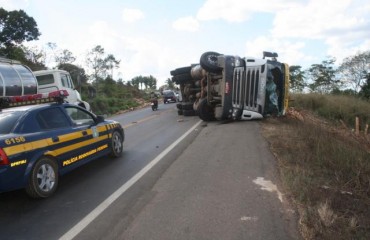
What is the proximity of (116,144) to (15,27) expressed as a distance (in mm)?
32542

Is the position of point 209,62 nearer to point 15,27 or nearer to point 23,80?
point 23,80

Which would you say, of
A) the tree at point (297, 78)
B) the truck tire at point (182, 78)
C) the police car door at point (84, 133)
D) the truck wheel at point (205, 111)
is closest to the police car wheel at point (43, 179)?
the police car door at point (84, 133)

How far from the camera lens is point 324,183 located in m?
6.34

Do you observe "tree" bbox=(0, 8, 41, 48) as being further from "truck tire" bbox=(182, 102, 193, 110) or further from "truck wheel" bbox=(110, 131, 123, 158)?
"truck wheel" bbox=(110, 131, 123, 158)

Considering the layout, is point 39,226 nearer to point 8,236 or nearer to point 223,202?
point 8,236

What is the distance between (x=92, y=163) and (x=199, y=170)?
2.59m

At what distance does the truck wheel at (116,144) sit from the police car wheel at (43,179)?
2.53 m

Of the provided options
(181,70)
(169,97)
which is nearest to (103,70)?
(169,97)

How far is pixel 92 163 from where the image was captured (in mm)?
8961

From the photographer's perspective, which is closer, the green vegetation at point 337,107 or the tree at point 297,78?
the green vegetation at point 337,107

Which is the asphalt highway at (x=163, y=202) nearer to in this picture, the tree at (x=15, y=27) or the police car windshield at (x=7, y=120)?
the police car windshield at (x=7, y=120)

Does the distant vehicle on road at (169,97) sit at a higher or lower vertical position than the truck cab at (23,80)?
lower

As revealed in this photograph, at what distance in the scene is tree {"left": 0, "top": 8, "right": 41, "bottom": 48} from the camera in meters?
36.9

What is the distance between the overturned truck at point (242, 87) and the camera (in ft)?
49.0
